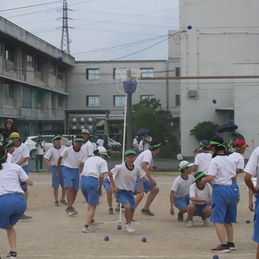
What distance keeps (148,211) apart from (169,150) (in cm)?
975

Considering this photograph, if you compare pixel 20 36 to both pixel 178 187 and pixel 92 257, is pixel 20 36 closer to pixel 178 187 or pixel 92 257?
pixel 178 187

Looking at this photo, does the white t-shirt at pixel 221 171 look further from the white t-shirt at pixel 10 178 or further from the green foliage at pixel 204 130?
the green foliage at pixel 204 130

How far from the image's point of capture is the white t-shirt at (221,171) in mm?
7438

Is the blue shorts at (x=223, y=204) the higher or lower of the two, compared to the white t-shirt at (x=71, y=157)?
lower

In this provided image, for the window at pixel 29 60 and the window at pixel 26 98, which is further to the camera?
the window at pixel 29 60

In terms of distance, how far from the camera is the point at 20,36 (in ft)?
122

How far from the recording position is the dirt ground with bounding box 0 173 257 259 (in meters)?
7.27

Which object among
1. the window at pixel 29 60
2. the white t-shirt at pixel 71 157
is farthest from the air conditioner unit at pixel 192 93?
the window at pixel 29 60

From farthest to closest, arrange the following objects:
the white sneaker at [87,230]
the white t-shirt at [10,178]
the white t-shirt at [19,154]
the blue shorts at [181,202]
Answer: the white t-shirt at [19,154], the blue shorts at [181,202], the white sneaker at [87,230], the white t-shirt at [10,178]

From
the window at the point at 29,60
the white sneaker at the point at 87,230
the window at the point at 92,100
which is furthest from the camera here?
the window at the point at 29,60

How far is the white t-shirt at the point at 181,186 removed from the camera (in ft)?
33.7

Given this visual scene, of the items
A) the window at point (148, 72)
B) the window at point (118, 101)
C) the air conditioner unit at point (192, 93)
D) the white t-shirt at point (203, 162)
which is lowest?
the white t-shirt at point (203, 162)

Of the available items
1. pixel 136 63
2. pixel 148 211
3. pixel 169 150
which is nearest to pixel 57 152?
pixel 148 211

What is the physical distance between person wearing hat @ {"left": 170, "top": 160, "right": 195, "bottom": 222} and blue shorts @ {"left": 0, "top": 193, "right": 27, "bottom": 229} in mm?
4167
